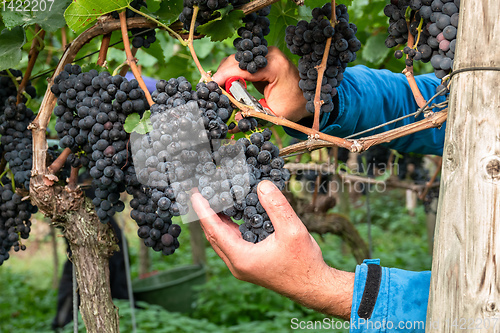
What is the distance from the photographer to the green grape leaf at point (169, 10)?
1.32 meters

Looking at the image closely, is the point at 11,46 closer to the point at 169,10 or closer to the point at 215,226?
the point at 169,10

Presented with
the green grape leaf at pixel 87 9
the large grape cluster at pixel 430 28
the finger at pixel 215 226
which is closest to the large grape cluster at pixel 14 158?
the green grape leaf at pixel 87 9

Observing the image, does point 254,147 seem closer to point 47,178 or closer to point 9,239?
point 47,178

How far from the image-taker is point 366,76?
4.91 ft

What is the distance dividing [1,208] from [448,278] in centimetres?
141

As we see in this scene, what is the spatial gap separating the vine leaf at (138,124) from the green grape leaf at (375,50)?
1.56m

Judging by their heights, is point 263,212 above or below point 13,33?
below

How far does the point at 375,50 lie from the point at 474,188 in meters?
1.70

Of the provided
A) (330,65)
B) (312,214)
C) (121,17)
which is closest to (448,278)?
(330,65)

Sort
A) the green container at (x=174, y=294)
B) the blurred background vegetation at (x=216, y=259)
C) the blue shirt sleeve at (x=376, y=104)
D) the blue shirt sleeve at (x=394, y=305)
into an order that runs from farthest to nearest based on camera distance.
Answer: the green container at (x=174, y=294) → the blurred background vegetation at (x=216, y=259) → the blue shirt sleeve at (x=376, y=104) → the blue shirt sleeve at (x=394, y=305)

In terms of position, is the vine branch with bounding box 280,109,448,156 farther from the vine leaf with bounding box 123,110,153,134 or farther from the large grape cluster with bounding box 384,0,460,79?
the vine leaf with bounding box 123,110,153,134

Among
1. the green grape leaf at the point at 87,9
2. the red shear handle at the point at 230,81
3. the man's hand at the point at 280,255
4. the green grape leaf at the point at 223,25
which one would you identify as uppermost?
the green grape leaf at the point at 87,9

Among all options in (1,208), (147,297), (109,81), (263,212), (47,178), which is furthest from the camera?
(147,297)

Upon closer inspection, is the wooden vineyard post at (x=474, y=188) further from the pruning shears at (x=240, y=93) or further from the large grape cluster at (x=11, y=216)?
the large grape cluster at (x=11, y=216)
